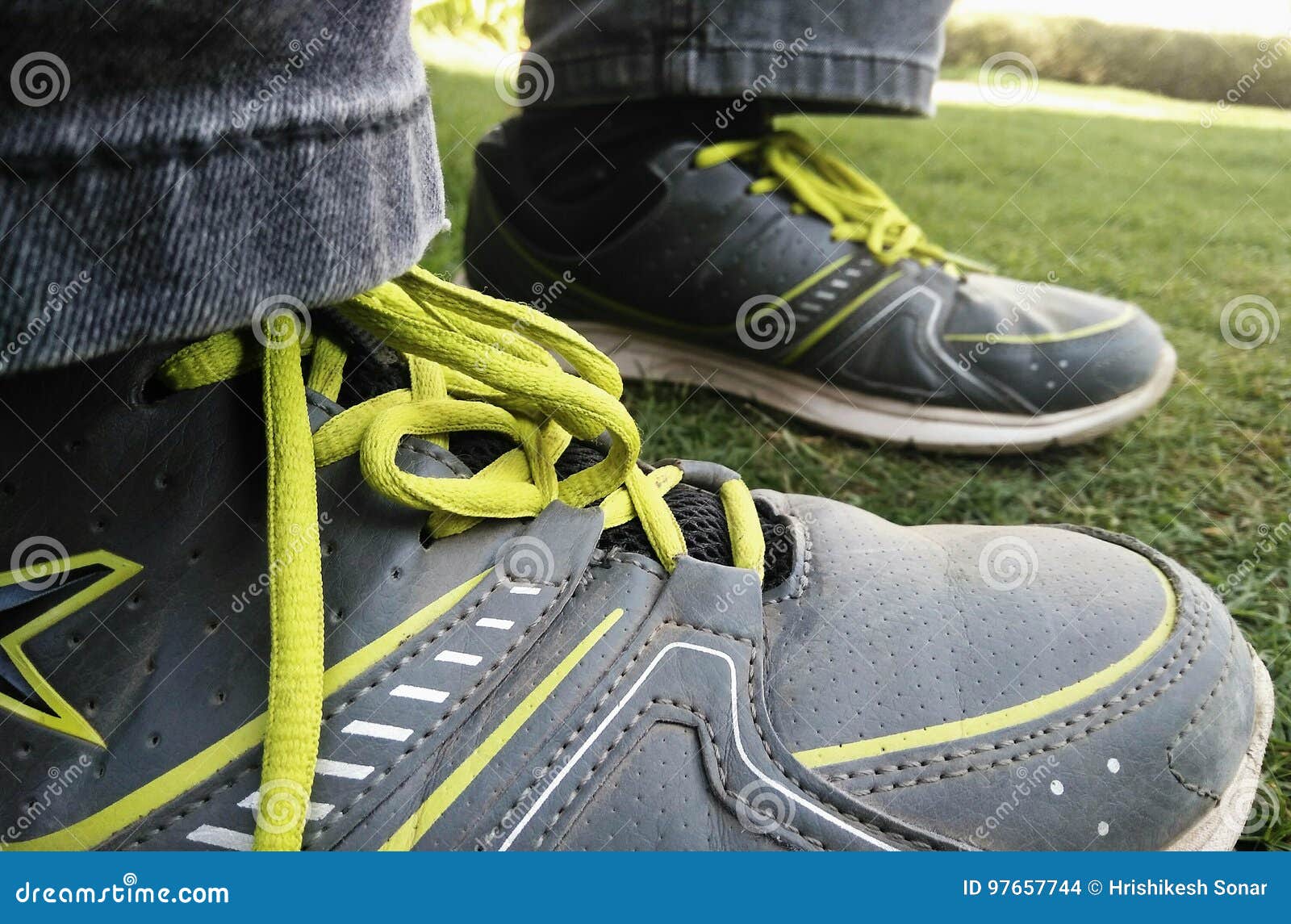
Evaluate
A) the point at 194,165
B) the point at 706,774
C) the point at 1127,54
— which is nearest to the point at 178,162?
the point at 194,165

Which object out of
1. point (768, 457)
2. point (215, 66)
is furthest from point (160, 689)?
point (768, 457)

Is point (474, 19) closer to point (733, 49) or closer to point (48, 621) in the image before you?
point (733, 49)

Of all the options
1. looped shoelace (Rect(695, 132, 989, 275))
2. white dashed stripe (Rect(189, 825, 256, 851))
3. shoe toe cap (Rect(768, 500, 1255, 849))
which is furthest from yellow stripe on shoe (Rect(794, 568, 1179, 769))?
looped shoelace (Rect(695, 132, 989, 275))

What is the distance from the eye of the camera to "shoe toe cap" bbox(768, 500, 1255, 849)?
684mm

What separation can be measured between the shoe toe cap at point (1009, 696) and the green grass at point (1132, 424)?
0.19 meters

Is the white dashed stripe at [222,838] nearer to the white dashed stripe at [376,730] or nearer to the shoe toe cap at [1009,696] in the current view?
the white dashed stripe at [376,730]

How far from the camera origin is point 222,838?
572 millimetres

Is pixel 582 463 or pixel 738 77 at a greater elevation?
pixel 738 77

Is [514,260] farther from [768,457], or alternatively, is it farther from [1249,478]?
[1249,478]

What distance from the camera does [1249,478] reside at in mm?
1521

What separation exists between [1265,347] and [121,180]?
90.0 inches

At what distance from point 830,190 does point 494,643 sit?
111cm

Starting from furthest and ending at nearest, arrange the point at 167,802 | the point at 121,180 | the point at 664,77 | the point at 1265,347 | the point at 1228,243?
the point at 1228,243
the point at 1265,347
the point at 664,77
the point at 167,802
the point at 121,180

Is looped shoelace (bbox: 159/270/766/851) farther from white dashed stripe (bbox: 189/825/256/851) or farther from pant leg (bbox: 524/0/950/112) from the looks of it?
pant leg (bbox: 524/0/950/112)
